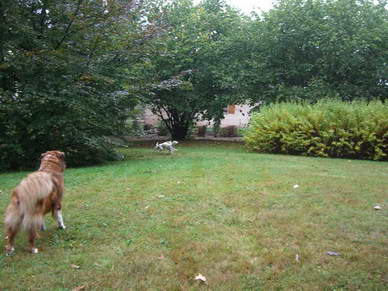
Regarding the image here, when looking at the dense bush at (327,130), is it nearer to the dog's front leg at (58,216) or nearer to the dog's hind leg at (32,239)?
the dog's front leg at (58,216)

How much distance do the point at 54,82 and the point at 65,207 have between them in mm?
4842

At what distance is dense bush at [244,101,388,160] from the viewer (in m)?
11.0

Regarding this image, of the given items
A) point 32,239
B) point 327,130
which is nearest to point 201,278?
point 32,239

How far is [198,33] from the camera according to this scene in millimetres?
17016

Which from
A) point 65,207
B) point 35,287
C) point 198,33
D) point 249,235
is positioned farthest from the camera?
point 198,33

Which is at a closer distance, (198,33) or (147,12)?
(147,12)

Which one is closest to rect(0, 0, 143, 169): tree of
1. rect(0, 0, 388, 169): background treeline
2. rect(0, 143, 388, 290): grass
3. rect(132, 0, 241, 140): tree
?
rect(0, 0, 388, 169): background treeline

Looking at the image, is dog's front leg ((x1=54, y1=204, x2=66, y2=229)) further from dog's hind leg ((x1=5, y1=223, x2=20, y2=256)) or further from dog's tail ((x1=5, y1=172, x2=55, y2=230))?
dog's hind leg ((x1=5, y1=223, x2=20, y2=256))

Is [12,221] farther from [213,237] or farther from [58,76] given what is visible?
[58,76]

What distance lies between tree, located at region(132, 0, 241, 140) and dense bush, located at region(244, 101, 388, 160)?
436 cm

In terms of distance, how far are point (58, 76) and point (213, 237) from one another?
23.1 ft

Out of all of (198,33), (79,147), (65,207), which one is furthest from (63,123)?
(198,33)

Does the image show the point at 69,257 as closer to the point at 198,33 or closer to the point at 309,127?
the point at 309,127

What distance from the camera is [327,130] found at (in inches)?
460
